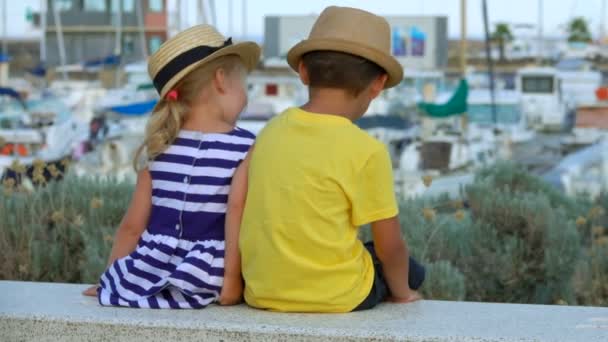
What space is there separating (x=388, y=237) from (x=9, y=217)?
117 inches

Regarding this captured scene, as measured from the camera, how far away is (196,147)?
12.8 feet

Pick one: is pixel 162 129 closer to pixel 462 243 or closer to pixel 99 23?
pixel 462 243

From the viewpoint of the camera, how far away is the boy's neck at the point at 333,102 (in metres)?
3.64

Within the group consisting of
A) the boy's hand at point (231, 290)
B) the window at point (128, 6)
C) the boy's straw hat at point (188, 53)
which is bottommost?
the boy's hand at point (231, 290)

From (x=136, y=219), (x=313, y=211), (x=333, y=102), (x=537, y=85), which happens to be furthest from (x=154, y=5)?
(x=313, y=211)

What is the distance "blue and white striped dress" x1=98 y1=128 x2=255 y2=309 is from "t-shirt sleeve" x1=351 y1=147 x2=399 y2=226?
0.50m

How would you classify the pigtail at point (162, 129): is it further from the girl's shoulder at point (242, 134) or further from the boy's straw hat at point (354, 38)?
A: the boy's straw hat at point (354, 38)

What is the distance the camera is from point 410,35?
32.9 metres

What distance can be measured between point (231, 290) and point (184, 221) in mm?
286

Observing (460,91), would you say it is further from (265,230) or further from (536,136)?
(265,230)

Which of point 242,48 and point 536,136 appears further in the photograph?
point 536,136

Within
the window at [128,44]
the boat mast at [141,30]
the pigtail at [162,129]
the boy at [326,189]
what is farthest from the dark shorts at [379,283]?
the window at [128,44]

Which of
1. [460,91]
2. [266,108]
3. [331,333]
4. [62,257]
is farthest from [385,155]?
[266,108]

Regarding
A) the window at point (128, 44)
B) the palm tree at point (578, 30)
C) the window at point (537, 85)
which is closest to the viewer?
the window at point (537, 85)
